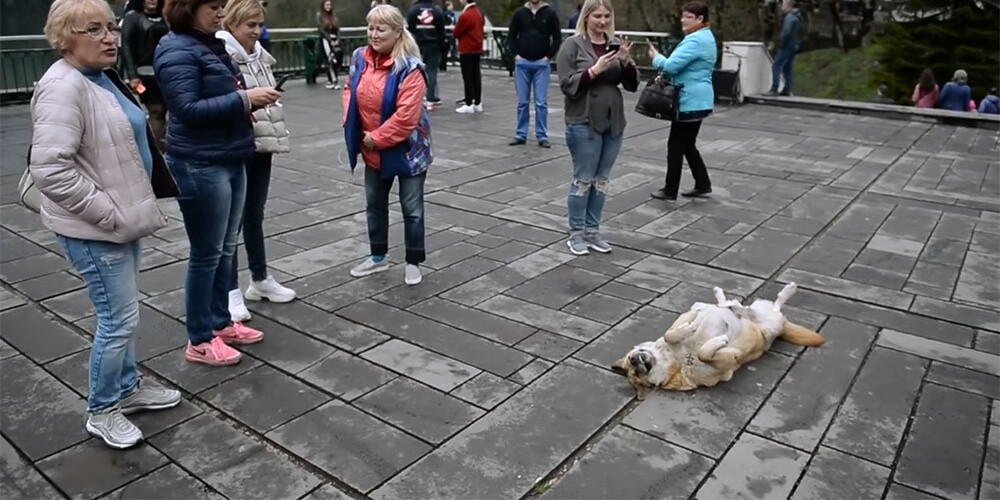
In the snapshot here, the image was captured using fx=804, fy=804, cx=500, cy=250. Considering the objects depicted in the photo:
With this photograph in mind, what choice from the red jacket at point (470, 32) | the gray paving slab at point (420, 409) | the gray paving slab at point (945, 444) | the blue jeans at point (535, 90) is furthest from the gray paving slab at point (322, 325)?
the red jacket at point (470, 32)

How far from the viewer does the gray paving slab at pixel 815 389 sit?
336cm

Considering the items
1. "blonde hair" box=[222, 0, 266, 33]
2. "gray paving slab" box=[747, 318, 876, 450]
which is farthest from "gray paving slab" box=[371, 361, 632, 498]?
"blonde hair" box=[222, 0, 266, 33]

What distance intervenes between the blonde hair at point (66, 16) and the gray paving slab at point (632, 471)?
2334 mm

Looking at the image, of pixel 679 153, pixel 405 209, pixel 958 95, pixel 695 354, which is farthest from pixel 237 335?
pixel 958 95

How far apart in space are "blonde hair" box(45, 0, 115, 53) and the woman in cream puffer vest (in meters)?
1.08

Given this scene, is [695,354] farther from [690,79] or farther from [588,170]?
[690,79]

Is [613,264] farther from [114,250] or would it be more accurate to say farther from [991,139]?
[991,139]

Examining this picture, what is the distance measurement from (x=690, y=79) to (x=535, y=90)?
306 centimetres

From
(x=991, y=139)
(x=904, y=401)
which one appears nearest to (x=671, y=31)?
(x=991, y=139)

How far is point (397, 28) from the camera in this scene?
4.50 metres

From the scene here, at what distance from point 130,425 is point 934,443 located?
3239 millimetres

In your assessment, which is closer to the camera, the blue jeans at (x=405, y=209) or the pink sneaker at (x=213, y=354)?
the pink sneaker at (x=213, y=354)

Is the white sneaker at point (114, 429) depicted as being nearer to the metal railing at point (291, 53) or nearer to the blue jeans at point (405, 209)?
the blue jeans at point (405, 209)

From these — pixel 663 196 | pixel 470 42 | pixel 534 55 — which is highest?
pixel 470 42
